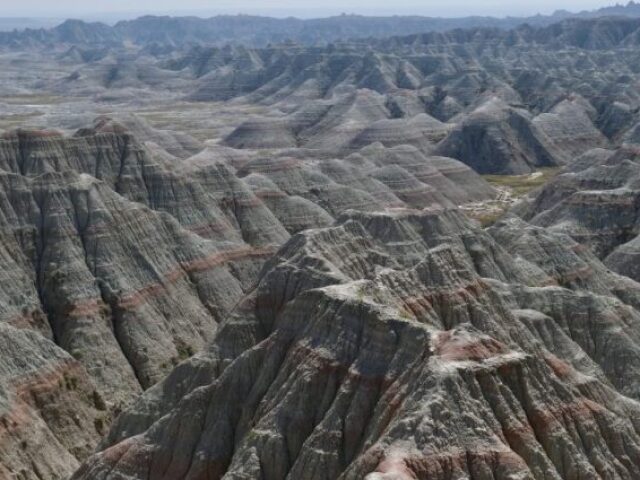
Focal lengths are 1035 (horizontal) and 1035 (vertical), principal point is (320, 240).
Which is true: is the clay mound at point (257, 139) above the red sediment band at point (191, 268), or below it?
below

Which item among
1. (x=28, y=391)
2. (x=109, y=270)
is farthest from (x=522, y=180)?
(x=28, y=391)

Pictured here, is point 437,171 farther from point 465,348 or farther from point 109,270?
point 465,348

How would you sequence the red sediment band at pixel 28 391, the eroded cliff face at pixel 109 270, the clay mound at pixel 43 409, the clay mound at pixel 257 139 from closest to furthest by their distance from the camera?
the clay mound at pixel 43 409 < the red sediment band at pixel 28 391 < the eroded cliff face at pixel 109 270 < the clay mound at pixel 257 139

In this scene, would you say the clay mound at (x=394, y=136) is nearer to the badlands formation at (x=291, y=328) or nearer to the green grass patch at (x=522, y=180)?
the green grass patch at (x=522, y=180)

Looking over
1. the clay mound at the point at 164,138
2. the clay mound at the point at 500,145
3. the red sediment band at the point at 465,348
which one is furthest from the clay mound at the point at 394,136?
the red sediment band at the point at 465,348

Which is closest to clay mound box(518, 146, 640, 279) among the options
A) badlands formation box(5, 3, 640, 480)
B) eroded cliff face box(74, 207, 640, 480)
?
badlands formation box(5, 3, 640, 480)

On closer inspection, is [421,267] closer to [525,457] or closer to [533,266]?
[525,457]
